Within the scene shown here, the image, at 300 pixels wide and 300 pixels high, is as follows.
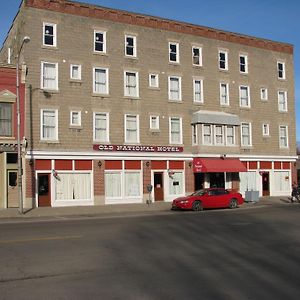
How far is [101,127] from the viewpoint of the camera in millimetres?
33812

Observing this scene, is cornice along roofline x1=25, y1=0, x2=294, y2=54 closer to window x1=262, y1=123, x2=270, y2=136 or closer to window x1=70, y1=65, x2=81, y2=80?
window x1=70, y1=65, x2=81, y2=80

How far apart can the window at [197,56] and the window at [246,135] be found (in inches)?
262

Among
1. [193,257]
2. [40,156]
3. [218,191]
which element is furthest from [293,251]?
[40,156]

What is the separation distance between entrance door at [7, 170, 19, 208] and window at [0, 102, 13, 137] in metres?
2.58

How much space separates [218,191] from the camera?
99.2ft

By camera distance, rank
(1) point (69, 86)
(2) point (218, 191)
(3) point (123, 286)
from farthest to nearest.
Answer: (1) point (69, 86) < (2) point (218, 191) < (3) point (123, 286)

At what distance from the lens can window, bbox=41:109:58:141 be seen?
31.7 m

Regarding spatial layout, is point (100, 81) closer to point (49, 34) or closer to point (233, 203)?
point (49, 34)

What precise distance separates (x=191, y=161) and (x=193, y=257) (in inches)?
1030

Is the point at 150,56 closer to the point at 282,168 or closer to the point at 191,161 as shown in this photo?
the point at 191,161

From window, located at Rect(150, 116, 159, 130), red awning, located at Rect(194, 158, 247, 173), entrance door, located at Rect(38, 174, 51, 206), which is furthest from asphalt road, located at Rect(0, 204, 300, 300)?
red awning, located at Rect(194, 158, 247, 173)

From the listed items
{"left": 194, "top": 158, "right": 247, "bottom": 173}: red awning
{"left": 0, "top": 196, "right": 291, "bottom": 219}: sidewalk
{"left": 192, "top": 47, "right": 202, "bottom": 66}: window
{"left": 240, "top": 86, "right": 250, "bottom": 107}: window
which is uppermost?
{"left": 192, "top": 47, "right": 202, "bottom": 66}: window

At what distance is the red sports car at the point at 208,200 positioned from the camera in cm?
2889

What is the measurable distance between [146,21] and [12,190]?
52.6 feet
